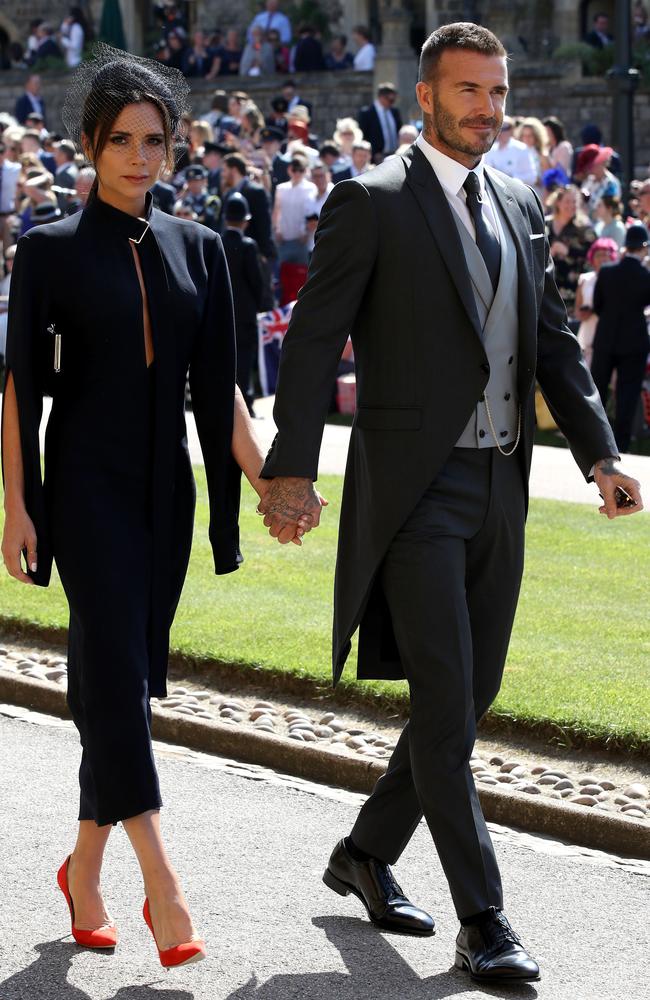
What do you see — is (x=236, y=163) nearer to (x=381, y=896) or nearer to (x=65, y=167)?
(x=65, y=167)

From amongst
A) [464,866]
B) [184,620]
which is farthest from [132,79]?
[184,620]

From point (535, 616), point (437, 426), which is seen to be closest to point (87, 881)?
point (437, 426)

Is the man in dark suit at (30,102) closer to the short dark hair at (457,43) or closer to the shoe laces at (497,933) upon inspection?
the short dark hair at (457,43)

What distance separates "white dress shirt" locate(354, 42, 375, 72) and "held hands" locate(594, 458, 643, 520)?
3046 cm

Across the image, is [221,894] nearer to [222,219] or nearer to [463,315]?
[463,315]

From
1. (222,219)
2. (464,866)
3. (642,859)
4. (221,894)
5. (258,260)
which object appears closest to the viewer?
(464,866)

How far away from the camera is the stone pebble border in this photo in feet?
17.3

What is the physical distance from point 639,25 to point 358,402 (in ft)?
96.3

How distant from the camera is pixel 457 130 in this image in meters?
4.24

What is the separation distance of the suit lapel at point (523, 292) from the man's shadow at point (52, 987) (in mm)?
1642

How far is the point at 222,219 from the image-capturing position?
1548cm

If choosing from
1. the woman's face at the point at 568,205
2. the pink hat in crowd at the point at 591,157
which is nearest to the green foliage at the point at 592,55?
the pink hat in crowd at the point at 591,157

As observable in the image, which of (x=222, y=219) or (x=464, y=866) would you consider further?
(x=222, y=219)

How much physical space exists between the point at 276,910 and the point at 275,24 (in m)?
34.5
